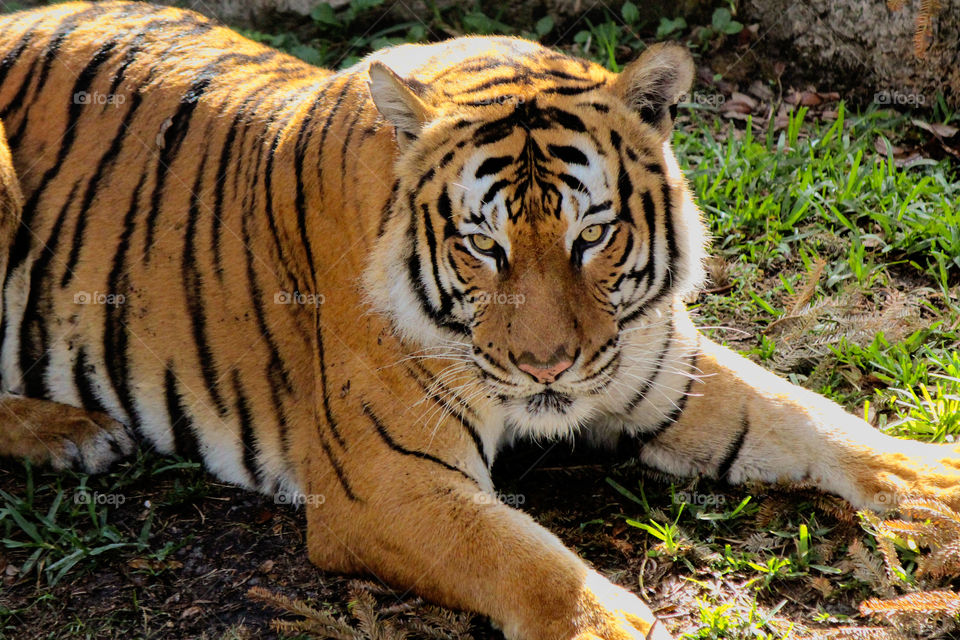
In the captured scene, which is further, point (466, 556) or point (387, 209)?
point (387, 209)

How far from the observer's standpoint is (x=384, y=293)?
2.74 m

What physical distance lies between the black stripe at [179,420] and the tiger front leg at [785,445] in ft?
4.47

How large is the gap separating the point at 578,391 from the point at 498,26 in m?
2.94

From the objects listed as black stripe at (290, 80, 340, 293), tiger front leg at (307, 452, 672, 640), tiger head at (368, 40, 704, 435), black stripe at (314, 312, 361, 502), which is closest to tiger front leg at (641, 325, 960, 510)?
tiger head at (368, 40, 704, 435)

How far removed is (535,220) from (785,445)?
103 centimetres

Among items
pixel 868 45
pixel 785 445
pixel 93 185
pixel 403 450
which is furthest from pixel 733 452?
pixel 868 45

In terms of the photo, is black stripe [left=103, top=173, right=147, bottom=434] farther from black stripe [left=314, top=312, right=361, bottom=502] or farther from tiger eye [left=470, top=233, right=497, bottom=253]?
tiger eye [left=470, top=233, right=497, bottom=253]

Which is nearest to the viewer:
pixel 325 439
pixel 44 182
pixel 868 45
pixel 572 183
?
pixel 572 183

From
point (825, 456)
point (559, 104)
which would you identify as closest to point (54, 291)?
point (559, 104)

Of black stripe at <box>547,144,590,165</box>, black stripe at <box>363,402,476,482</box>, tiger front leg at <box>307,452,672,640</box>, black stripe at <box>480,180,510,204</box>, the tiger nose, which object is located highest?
black stripe at <box>547,144,590,165</box>

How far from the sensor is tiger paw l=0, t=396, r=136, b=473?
10.7 ft

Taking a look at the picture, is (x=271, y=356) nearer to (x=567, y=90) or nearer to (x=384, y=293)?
(x=384, y=293)

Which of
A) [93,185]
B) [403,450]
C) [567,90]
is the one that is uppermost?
[567,90]

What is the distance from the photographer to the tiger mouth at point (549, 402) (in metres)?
2.67
